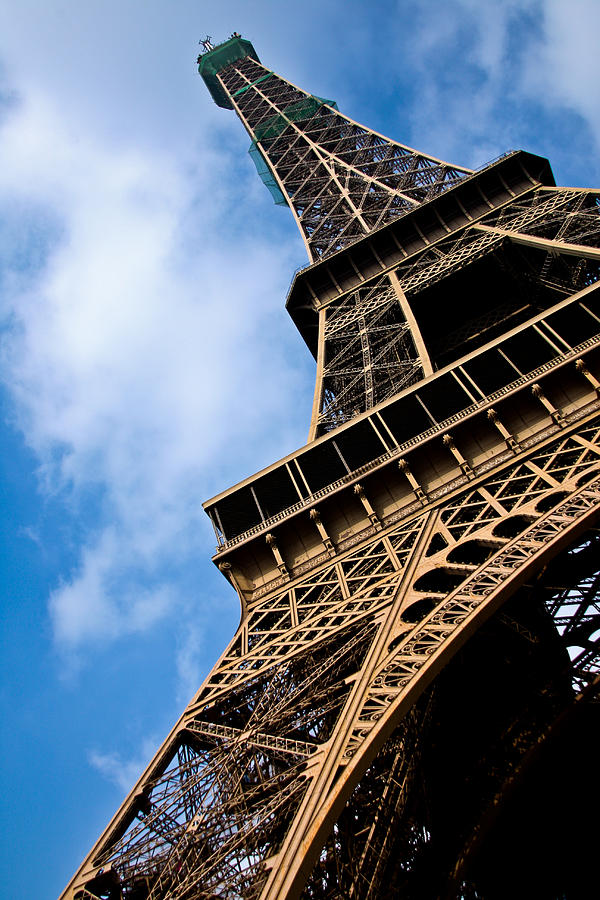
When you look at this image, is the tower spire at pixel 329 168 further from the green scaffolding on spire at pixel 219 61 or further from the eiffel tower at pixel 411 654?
the eiffel tower at pixel 411 654

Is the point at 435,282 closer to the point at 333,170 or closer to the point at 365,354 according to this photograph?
the point at 365,354

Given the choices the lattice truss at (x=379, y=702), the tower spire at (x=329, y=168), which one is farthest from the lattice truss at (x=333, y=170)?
the lattice truss at (x=379, y=702)

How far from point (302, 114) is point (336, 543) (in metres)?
44.3

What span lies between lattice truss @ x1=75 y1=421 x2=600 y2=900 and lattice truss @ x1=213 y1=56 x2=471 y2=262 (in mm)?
23311

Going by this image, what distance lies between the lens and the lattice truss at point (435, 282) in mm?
23266

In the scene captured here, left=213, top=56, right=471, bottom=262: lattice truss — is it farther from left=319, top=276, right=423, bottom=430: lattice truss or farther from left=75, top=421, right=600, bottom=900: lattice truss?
left=75, top=421, right=600, bottom=900: lattice truss

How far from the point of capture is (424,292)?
30172mm

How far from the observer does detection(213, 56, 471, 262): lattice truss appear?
3681cm

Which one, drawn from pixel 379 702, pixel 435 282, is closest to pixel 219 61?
pixel 435 282

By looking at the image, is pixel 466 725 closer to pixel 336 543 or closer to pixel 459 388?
pixel 336 543

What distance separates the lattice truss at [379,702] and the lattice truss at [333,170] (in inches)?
918

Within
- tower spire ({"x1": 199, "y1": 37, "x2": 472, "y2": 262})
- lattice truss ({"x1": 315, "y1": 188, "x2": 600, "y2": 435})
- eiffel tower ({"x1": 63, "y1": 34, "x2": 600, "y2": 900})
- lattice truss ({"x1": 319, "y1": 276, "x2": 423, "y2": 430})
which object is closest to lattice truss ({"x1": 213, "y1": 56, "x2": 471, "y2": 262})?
tower spire ({"x1": 199, "y1": 37, "x2": 472, "y2": 262})

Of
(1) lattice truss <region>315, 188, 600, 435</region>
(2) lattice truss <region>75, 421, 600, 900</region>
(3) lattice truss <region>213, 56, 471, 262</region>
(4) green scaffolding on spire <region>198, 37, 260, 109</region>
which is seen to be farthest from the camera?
(4) green scaffolding on spire <region>198, 37, 260, 109</region>

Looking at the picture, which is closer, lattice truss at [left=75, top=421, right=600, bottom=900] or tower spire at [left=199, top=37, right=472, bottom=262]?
lattice truss at [left=75, top=421, right=600, bottom=900]
